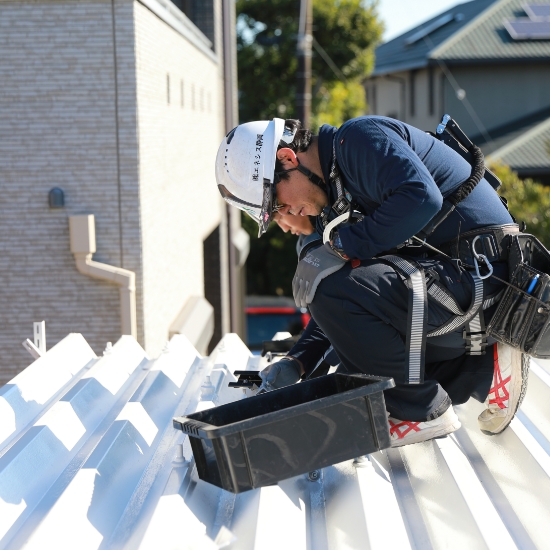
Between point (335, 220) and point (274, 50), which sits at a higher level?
point (274, 50)

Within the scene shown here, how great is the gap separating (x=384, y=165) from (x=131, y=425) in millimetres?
1400

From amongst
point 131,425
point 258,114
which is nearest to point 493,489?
point 131,425

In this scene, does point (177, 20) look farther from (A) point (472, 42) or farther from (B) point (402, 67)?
(B) point (402, 67)

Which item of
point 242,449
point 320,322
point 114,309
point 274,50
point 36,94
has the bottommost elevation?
point 114,309

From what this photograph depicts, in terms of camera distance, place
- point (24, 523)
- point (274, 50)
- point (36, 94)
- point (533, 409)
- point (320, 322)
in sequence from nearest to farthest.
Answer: point (24, 523)
point (320, 322)
point (533, 409)
point (36, 94)
point (274, 50)

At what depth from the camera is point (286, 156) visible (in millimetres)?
3303

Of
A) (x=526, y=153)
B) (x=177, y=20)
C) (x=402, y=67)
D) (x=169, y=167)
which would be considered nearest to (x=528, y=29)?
(x=402, y=67)

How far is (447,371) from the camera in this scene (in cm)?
346

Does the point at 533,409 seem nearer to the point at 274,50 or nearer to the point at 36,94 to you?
the point at 36,94

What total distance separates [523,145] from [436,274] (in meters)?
22.4

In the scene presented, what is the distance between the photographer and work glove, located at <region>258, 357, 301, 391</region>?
3.53 metres

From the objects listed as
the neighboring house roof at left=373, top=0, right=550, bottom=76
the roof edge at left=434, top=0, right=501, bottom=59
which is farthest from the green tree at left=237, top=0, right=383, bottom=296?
the roof edge at left=434, top=0, right=501, bottom=59

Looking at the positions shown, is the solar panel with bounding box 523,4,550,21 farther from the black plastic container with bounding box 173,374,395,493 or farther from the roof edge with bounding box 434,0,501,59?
the black plastic container with bounding box 173,374,395,493

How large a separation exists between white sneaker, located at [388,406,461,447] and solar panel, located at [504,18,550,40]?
83.3ft
